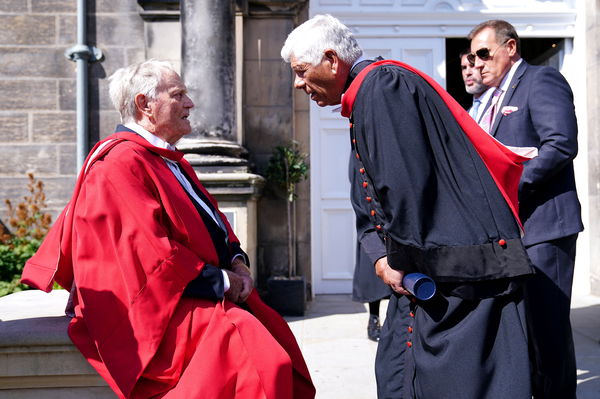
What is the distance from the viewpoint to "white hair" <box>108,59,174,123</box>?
2928 mm

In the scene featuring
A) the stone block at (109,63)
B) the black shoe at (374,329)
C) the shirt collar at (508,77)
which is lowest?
the black shoe at (374,329)

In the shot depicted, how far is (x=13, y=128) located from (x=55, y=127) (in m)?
0.43

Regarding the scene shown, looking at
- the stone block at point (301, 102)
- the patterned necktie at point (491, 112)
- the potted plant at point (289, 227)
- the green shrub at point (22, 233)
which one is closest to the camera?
the patterned necktie at point (491, 112)

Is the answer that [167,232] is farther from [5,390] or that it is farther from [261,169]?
[261,169]

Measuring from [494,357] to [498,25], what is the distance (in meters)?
1.76

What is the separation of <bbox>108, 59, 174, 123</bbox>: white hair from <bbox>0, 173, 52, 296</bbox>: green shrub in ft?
10.9

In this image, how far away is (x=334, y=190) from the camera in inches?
302

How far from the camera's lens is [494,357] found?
2248 millimetres

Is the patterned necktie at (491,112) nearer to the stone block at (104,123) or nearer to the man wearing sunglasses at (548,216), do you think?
the man wearing sunglasses at (548,216)

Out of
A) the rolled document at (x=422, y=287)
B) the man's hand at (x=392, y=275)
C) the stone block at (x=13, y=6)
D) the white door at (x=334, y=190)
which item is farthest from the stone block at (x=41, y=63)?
the rolled document at (x=422, y=287)

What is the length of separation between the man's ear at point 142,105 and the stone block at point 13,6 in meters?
4.85

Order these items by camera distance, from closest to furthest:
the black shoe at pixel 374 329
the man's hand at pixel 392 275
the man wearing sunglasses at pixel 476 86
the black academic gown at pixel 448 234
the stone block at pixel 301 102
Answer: the black academic gown at pixel 448 234
the man's hand at pixel 392 275
the man wearing sunglasses at pixel 476 86
the black shoe at pixel 374 329
the stone block at pixel 301 102

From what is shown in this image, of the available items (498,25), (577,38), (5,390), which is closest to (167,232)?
(5,390)

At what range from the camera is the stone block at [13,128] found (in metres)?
6.98
